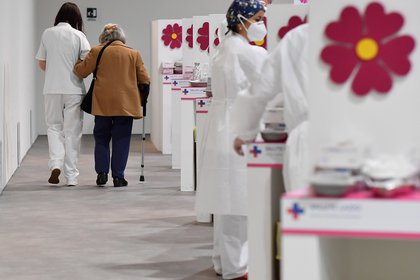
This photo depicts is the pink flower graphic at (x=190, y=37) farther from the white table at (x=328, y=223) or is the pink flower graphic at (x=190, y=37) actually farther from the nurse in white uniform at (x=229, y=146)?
the white table at (x=328, y=223)

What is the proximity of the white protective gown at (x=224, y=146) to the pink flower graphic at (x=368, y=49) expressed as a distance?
85.0 inches

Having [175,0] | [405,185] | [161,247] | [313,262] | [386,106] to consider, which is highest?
[175,0]

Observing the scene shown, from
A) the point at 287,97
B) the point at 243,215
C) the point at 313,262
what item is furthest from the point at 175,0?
the point at 313,262

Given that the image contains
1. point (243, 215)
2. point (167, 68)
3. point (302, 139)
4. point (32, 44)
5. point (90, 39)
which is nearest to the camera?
point (302, 139)

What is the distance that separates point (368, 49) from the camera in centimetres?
319

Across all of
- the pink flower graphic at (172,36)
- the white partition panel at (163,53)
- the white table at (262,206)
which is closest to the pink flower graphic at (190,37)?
the white partition panel at (163,53)

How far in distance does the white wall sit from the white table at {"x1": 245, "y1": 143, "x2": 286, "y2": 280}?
16.0 feet

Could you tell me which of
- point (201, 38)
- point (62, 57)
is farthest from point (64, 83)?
point (201, 38)

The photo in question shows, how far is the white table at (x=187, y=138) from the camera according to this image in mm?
9039

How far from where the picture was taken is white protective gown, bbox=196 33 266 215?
5.39 meters

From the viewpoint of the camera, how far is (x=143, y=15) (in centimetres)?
1622

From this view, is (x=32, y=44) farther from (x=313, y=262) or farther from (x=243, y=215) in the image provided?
(x=313, y=262)

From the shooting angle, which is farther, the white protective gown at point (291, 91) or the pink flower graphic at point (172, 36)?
the pink flower graphic at point (172, 36)

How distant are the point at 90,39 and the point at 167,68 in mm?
3748
